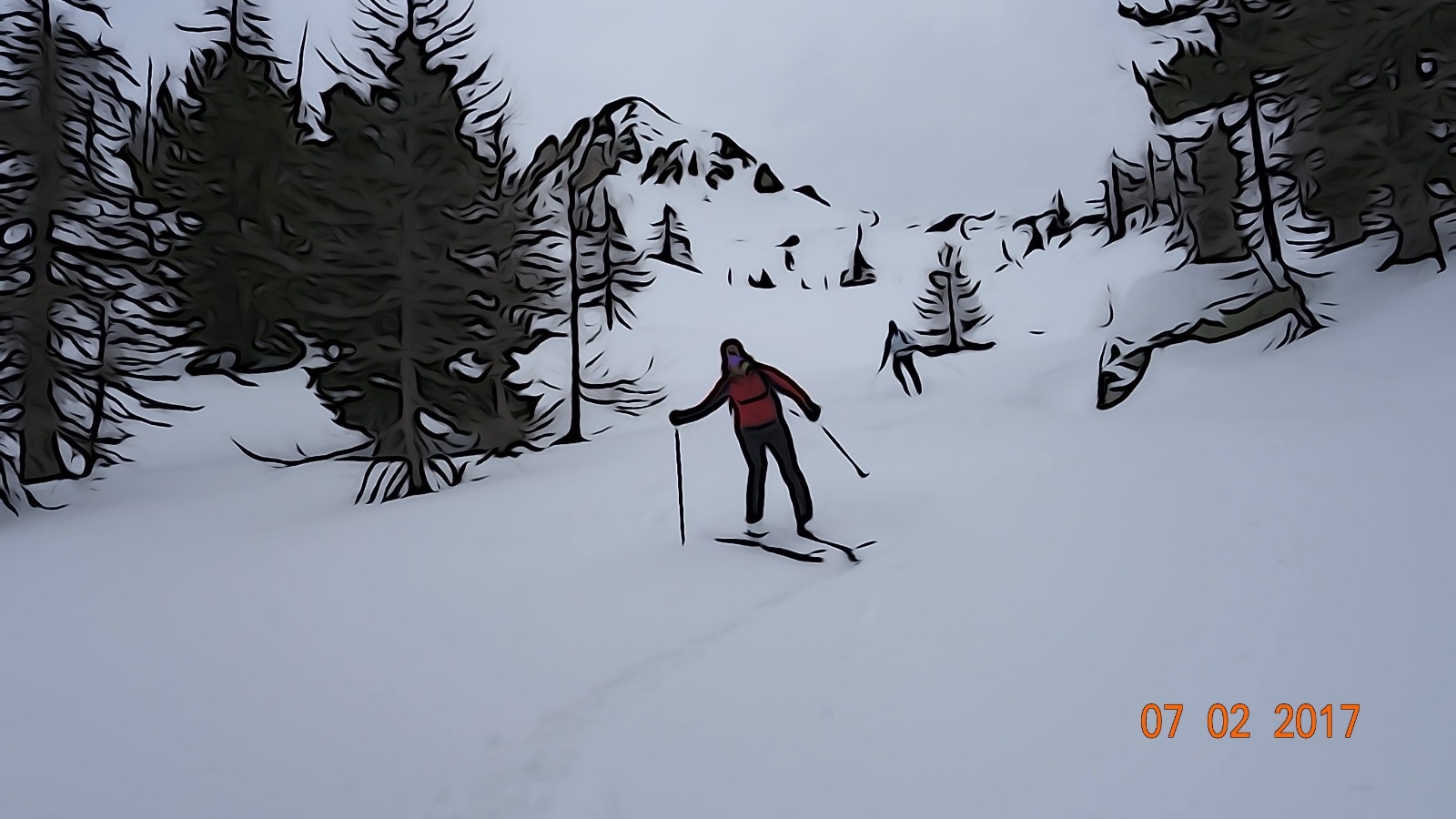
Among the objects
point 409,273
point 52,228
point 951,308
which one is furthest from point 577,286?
point 951,308

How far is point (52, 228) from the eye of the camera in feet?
38.3

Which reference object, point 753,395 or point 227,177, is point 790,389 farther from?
point 227,177

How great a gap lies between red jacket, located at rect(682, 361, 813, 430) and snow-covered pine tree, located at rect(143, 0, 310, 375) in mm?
12818

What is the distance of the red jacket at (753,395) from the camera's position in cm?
663

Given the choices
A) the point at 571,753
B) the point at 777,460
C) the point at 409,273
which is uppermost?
the point at 409,273

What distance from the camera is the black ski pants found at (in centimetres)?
658

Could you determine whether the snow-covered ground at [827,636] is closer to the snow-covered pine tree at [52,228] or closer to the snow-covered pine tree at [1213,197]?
the snow-covered pine tree at [52,228]

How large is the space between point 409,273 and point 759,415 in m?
6.91

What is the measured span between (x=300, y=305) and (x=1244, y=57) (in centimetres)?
1710

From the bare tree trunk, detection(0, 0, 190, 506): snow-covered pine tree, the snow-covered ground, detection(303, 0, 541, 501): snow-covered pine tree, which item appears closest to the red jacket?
the snow-covered ground
